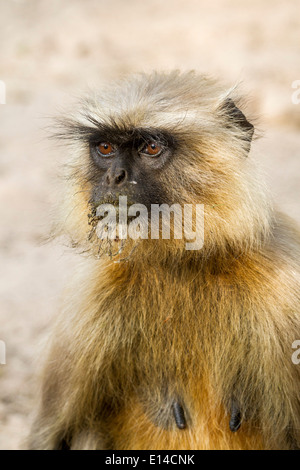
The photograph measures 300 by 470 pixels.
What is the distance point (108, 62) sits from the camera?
451 inches

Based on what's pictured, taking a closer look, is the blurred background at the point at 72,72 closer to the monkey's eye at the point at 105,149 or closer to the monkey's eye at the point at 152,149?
the monkey's eye at the point at 105,149

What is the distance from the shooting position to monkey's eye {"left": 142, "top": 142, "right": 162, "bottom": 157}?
3932mm

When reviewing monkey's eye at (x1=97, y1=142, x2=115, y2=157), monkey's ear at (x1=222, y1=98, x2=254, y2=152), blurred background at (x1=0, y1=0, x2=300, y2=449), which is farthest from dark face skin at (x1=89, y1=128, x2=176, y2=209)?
blurred background at (x1=0, y1=0, x2=300, y2=449)

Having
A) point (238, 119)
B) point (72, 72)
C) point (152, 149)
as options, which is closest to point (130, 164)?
point (152, 149)

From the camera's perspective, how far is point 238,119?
4094 millimetres

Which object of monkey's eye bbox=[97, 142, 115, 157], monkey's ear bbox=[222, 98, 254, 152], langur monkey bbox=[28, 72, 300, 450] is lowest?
langur monkey bbox=[28, 72, 300, 450]

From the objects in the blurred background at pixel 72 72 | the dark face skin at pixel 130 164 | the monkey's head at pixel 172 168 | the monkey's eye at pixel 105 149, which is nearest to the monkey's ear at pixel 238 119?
the monkey's head at pixel 172 168

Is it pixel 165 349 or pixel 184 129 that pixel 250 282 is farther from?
pixel 184 129

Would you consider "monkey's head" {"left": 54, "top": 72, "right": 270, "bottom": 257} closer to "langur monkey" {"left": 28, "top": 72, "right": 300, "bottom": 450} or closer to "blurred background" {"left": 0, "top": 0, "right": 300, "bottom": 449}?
"langur monkey" {"left": 28, "top": 72, "right": 300, "bottom": 450}

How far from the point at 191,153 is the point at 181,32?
8447 mm

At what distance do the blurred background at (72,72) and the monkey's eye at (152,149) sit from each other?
282 cm

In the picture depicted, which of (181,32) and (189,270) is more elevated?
(181,32)

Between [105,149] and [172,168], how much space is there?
389mm
